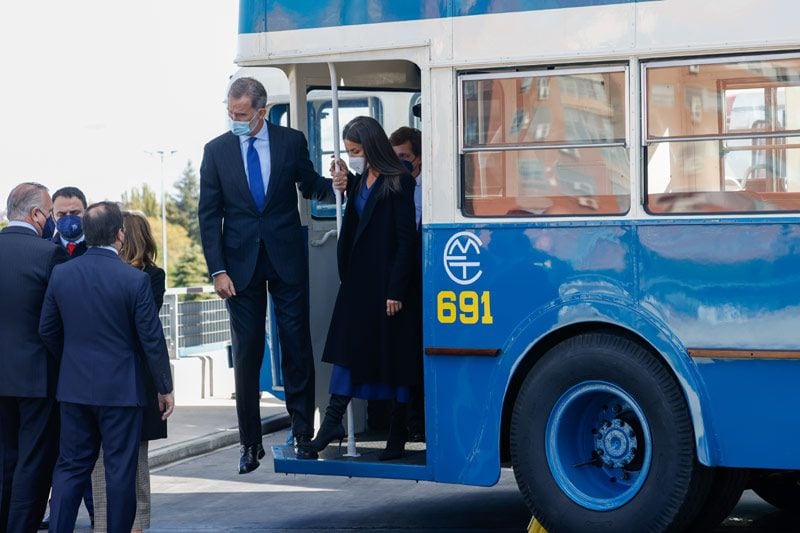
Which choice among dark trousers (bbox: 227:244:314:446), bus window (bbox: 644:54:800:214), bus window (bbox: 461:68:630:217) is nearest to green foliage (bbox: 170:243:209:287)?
dark trousers (bbox: 227:244:314:446)

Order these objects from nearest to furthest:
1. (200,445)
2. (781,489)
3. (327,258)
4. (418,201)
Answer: (418,201) < (781,489) < (327,258) < (200,445)

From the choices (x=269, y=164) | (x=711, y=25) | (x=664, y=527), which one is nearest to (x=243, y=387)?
(x=269, y=164)

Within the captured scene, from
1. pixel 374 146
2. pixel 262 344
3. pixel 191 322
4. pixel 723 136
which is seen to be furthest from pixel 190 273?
pixel 723 136

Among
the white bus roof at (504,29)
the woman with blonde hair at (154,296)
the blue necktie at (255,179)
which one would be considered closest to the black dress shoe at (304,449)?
the woman with blonde hair at (154,296)

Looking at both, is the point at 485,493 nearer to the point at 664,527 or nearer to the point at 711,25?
the point at 664,527

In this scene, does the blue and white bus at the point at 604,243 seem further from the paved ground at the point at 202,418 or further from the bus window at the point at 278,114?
the bus window at the point at 278,114

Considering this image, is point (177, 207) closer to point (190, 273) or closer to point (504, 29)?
point (190, 273)

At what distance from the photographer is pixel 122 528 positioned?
7.43 meters

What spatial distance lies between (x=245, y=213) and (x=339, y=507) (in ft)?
7.87

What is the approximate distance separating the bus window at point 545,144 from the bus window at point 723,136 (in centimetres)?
18

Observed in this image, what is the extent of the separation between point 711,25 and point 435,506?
402cm

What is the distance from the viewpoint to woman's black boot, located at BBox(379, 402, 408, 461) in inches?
326

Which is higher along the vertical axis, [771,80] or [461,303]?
[771,80]

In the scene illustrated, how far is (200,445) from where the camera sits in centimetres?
1354
